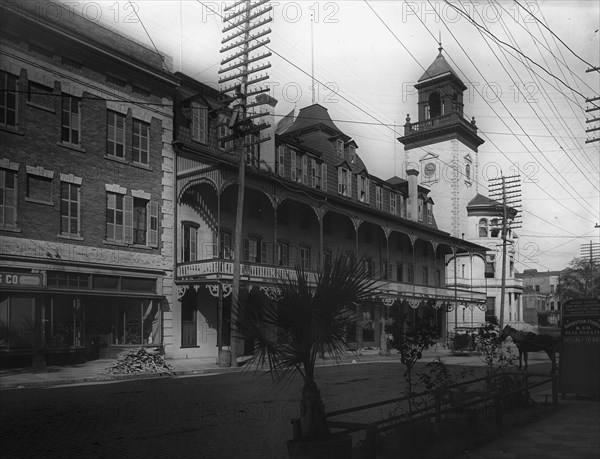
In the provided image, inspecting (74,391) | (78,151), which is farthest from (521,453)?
(78,151)

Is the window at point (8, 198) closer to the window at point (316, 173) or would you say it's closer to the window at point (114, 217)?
the window at point (114, 217)

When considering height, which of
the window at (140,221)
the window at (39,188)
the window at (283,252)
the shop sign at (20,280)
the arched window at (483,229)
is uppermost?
the arched window at (483,229)

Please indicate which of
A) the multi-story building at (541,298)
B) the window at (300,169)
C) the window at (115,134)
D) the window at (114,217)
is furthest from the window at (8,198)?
the multi-story building at (541,298)

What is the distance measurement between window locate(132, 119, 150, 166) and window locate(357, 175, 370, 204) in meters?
18.2

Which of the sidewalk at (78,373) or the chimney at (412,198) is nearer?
the sidewalk at (78,373)

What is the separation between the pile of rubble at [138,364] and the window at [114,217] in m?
5.18

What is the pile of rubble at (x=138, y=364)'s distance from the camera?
1997cm

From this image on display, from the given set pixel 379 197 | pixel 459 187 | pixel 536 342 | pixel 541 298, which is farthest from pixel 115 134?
pixel 541 298

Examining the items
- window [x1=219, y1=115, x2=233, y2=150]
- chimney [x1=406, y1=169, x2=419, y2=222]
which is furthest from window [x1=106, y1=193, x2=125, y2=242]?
chimney [x1=406, y1=169, x2=419, y2=222]

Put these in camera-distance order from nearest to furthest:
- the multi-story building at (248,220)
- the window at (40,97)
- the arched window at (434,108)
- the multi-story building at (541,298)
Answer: the window at (40,97) < the multi-story building at (248,220) < the arched window at (434,108) < the multi-story building at (541,298)

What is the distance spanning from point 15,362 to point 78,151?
775cm

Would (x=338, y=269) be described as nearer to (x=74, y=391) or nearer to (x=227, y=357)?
(x=74, y=391)

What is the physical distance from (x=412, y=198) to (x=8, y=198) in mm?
32520

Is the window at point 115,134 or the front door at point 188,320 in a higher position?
the window at point 115,134
